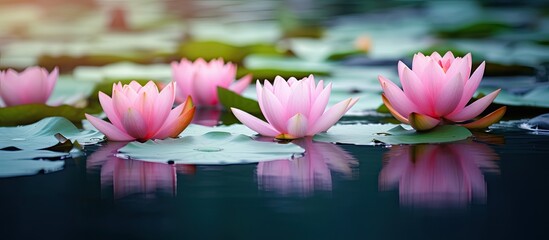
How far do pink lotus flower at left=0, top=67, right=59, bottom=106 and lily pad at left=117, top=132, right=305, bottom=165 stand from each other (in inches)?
26.1

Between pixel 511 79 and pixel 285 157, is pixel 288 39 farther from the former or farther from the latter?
pixel 285 157

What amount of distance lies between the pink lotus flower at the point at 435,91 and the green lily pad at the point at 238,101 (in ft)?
1.44

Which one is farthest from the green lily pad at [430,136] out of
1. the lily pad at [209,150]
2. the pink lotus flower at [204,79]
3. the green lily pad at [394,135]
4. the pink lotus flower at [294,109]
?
the pink lotus flower at [204,79]

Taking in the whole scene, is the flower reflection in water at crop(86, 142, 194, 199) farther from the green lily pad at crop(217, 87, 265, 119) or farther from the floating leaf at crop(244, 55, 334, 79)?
the floating leaf at crop(244, 55, 334, 79)

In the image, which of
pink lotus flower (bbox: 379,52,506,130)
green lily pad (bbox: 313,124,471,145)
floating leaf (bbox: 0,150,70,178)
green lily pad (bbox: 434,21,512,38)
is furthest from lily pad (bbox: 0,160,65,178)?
green lily pad (bbox: 434,21,512,38)

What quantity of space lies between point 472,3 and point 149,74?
4698mm

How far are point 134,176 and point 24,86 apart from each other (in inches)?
34.2

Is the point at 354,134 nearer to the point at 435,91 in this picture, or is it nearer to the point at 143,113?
the point at 435,91

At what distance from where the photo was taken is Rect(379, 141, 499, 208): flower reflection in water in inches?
37.6

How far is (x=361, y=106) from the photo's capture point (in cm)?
201

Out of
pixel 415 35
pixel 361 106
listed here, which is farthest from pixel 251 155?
pixel 415 35

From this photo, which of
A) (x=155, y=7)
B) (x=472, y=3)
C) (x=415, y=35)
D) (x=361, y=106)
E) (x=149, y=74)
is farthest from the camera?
(x=155, y=7)

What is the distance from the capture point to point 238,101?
186 centimetres

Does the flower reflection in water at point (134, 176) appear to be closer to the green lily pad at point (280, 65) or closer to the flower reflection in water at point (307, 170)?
the flower reflection in water at point (307, 170)
